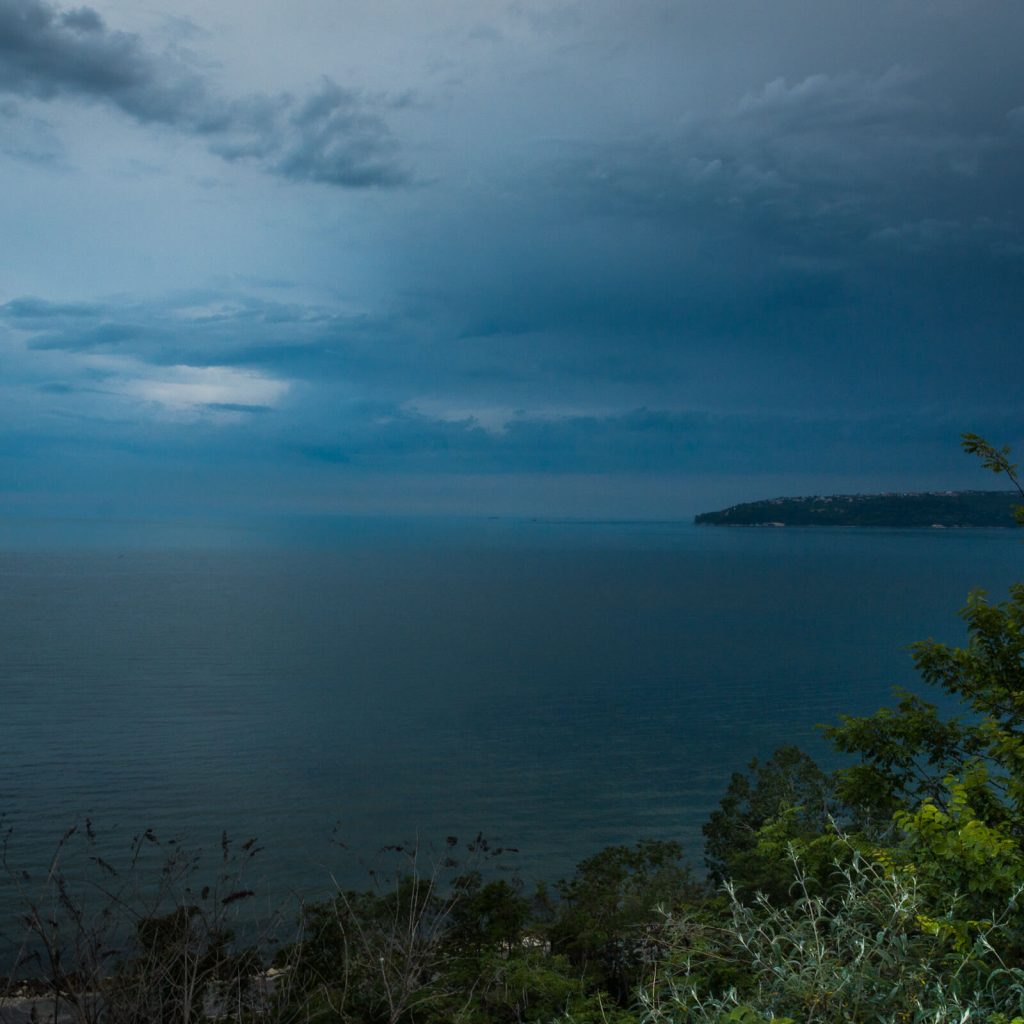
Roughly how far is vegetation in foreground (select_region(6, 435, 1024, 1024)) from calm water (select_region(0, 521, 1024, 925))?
893cm

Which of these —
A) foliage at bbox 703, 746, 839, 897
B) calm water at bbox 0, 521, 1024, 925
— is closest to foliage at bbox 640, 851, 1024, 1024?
foliage at bbox 703, 746, 839, 897

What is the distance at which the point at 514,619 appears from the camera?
83625mm

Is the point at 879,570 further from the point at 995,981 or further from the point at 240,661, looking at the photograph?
the point at 995,981

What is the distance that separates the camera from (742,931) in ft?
24.5

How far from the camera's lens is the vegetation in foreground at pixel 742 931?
6184 mm

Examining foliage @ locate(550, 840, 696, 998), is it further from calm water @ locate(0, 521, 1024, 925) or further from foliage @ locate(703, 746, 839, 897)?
calm water @ locate(0, 521, 1024, 925)

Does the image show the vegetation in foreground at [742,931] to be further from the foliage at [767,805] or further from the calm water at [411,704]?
the calm water at [411,704]

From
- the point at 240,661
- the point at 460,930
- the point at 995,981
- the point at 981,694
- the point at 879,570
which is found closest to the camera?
the point at 995,981

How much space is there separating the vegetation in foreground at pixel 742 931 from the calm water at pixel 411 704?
8.93 metres

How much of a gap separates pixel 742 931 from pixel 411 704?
1660 inches

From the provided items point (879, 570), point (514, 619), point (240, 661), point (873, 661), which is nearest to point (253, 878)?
point (240, 661)

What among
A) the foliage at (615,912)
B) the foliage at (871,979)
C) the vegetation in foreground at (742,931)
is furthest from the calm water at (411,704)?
the foliage at (871,979)

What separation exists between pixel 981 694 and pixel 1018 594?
150 centimetres

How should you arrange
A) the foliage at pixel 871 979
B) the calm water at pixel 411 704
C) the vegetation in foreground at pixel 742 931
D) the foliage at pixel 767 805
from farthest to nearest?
the calm water at pixel 411 704, the foliage at pixel 767 805, the vegetation in foreground at pixel 742 931, the foliage at pixel 871 979
